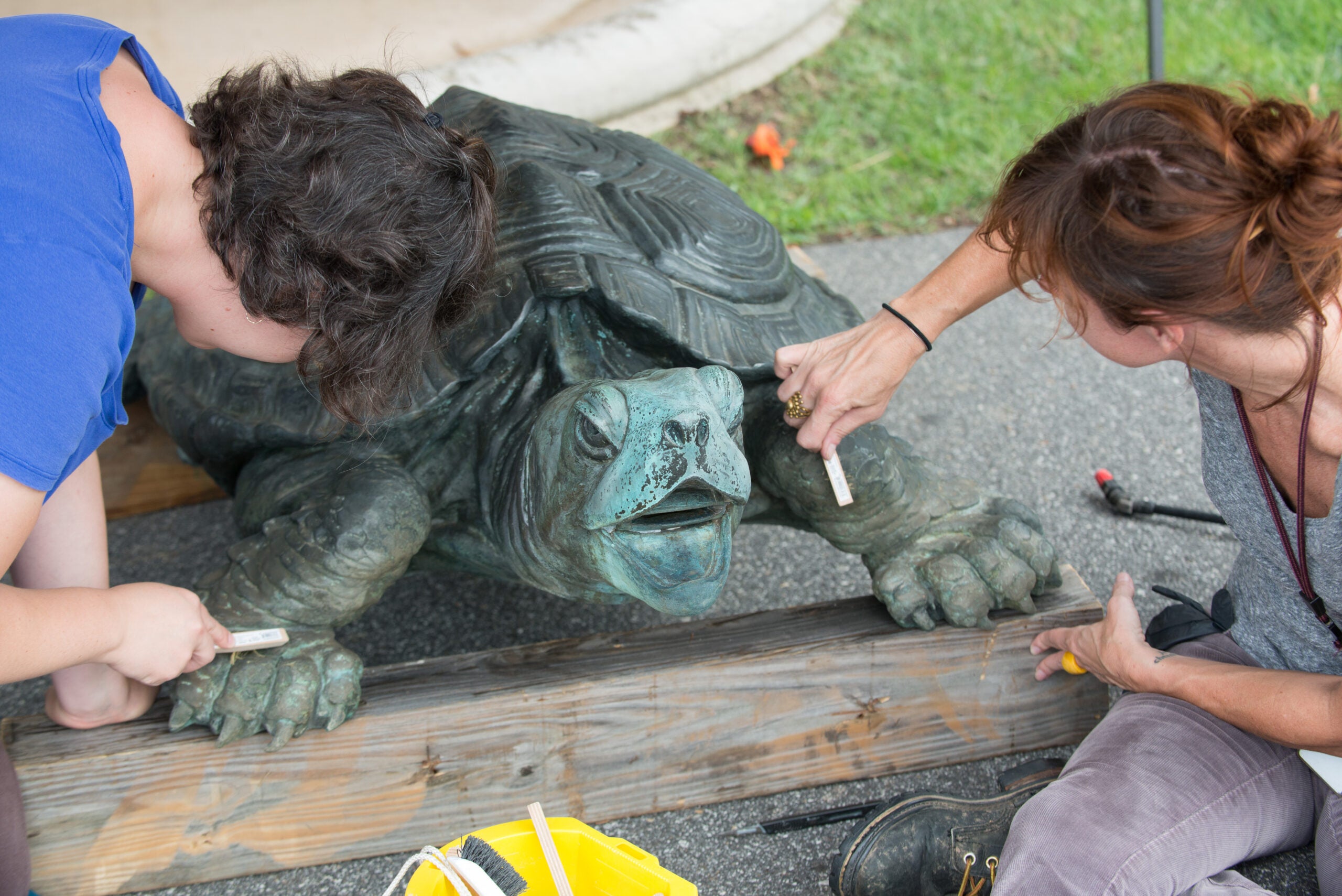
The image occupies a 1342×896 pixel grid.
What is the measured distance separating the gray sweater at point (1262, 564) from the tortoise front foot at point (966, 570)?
307 millimetres

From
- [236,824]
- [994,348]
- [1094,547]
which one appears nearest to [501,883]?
[236,824]

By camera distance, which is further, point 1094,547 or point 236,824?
point 1094,547

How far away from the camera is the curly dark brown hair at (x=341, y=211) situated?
4.38 ft

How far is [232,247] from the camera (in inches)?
53.6

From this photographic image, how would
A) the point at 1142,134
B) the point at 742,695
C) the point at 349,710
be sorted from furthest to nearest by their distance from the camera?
the point at 742,695, the point at 349,710, the point at 1142,134

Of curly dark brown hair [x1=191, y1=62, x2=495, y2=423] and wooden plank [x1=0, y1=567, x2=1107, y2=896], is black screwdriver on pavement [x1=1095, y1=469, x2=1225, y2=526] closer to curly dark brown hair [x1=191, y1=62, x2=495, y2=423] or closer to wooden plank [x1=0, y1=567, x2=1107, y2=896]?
wooden plank [x1=0, y1=567, x2=1107, y2=896]

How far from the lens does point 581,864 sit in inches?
53.7

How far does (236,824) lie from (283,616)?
1.04ft

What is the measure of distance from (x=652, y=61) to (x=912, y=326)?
11.1 ft

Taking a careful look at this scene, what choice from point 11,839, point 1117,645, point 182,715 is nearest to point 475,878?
point 182,715

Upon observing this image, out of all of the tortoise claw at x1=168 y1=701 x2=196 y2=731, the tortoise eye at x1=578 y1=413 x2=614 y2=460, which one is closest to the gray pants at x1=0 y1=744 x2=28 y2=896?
the tortoise claw at x1=168 y1=701 x2=196 y2=731

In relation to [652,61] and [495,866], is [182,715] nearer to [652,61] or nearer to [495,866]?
[495,866]

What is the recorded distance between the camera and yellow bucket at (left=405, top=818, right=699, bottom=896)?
126 cm

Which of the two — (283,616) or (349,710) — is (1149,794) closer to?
(349,710)
